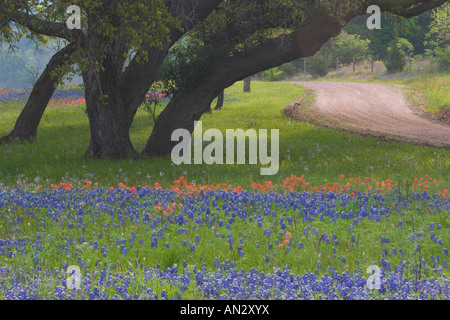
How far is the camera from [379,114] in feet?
99.6

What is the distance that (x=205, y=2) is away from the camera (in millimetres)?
15859

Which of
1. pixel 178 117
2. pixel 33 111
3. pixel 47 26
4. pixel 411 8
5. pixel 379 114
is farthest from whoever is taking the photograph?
pixel 379 114

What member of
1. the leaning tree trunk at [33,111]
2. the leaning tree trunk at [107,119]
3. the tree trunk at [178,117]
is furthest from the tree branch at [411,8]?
the leaning tree trunk at [33,111]

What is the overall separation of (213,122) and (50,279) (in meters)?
22.0

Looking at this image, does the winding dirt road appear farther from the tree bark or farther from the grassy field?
the grassy field

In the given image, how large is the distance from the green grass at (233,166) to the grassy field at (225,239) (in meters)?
0.13

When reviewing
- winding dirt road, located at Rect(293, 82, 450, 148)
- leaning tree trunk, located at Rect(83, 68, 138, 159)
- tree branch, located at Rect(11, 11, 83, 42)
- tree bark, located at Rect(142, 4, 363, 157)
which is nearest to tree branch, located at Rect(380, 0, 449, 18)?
tree bark, located at Rect(142, 4, 363, 157)

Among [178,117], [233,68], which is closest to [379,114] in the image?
[233,68]

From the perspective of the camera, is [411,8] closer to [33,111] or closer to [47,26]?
[47,26]

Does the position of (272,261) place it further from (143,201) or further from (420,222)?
(143,201)

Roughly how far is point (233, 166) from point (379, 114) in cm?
1762

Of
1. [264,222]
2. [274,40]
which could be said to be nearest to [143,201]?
[264,222]

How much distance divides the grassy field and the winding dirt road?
33.9 feet

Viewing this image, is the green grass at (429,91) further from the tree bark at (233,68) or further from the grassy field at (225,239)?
the grassy field at (225,239)
